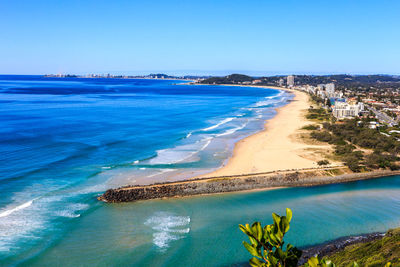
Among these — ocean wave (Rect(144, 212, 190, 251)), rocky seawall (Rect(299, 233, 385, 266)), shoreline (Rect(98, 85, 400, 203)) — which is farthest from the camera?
shoreline (Rect(98, 85, 400, 203))

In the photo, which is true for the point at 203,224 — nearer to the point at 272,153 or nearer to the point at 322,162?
the point at 322,162

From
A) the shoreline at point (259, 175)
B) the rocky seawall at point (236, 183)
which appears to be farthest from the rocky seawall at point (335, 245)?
the rocky seawall at point (236, 183)

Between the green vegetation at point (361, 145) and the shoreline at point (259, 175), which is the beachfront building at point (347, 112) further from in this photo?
the shoreline at point (259, 175)

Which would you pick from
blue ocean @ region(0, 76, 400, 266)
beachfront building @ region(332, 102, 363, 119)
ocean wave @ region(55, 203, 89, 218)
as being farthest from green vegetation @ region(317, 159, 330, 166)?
beachfront building @ region(332, 102, 363, 119)

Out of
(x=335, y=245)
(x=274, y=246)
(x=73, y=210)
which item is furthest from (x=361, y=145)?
(x=274, y=246)

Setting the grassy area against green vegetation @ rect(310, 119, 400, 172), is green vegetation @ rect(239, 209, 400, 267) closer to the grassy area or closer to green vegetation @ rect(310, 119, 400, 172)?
the grassy area

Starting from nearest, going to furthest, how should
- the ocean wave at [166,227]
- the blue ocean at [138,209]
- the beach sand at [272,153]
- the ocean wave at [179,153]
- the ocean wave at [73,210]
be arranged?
the blue ocean at [138,209]
the ocean wave at [166,227]
the ocean wave at [73,210]
the beach sand at [272,153]
the ocean wave at [179,153]

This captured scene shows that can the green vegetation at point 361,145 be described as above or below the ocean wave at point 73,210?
above
